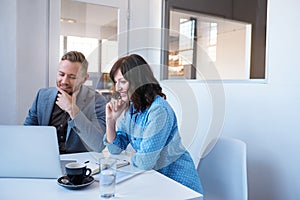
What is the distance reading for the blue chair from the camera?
1.40 meters

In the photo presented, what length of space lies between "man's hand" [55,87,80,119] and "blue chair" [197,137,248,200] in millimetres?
804

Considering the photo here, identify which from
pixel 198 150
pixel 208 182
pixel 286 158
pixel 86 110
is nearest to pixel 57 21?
pixel 86 110

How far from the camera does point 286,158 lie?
161cm

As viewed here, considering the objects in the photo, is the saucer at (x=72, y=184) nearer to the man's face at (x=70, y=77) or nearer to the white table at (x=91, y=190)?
the white table at (x=91, y=190)

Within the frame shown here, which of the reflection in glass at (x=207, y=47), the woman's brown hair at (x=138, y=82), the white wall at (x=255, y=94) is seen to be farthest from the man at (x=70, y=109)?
the reflection in glass at (x=207, y=47)

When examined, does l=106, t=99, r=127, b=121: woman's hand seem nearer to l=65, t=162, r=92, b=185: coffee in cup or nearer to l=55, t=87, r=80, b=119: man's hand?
l=55, t=87, r=80, b=119: man's hand

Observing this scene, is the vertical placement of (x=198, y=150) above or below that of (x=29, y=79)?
below

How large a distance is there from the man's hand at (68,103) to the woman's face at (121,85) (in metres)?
0.32

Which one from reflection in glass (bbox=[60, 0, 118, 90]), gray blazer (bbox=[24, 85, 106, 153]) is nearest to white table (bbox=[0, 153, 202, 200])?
gray blazer (bbox=[24, 85, 106, 153])

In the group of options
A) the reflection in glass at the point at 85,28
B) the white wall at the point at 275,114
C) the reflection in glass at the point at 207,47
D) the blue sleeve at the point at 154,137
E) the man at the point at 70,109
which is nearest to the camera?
the blue sleeve at the point at 154,137

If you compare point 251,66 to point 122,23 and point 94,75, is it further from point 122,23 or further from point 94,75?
point 122,23

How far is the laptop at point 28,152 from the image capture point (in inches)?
41.3

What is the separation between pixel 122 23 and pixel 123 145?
4.96 ft

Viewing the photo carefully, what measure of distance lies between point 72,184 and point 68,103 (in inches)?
29.8
